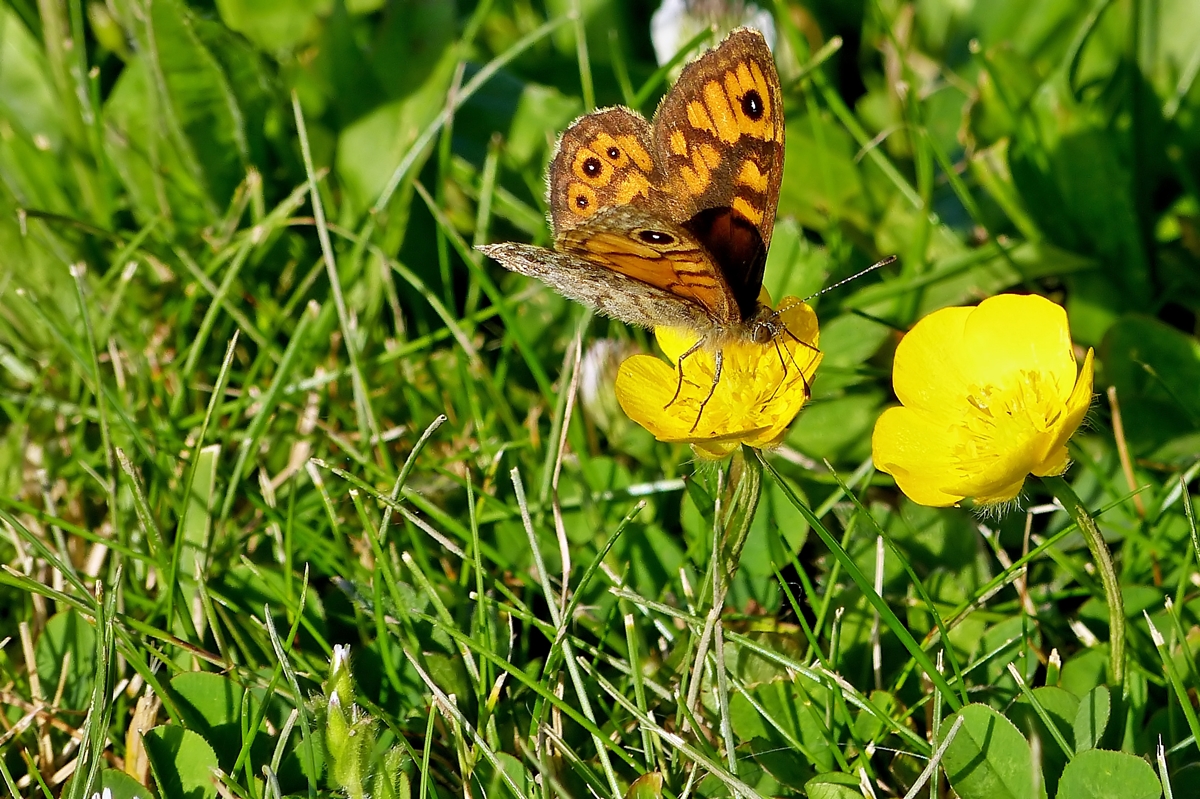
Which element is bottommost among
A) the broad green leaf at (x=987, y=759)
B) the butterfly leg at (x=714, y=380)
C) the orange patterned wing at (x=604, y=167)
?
the broad green leaf at (x=987, y=759)

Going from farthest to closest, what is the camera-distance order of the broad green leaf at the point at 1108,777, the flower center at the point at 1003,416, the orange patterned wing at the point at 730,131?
A: the orange patterned wing at the point at 730,131, the flower center at the point at 1003,416, the broad green leaf at the point at 1108,777

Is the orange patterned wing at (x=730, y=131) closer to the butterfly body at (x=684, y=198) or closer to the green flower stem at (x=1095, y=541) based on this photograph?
the butterfly body at (x=684, y=198)

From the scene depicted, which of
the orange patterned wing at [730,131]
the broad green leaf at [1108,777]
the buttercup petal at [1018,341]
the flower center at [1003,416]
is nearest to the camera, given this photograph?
the broad green leaf at [1108,777]

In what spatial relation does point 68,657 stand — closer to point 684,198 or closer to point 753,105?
point 684,198

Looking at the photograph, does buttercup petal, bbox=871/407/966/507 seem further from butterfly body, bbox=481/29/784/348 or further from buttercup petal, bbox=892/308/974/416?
butterfly body, bbox=481/29/784/348

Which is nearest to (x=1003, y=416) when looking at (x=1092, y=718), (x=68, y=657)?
(x=1092, y=718)

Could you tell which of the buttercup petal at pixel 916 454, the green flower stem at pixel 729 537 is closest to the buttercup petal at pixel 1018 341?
the buttercup petal at pixel 916 454

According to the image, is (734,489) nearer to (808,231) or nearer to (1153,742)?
(1153,742)
